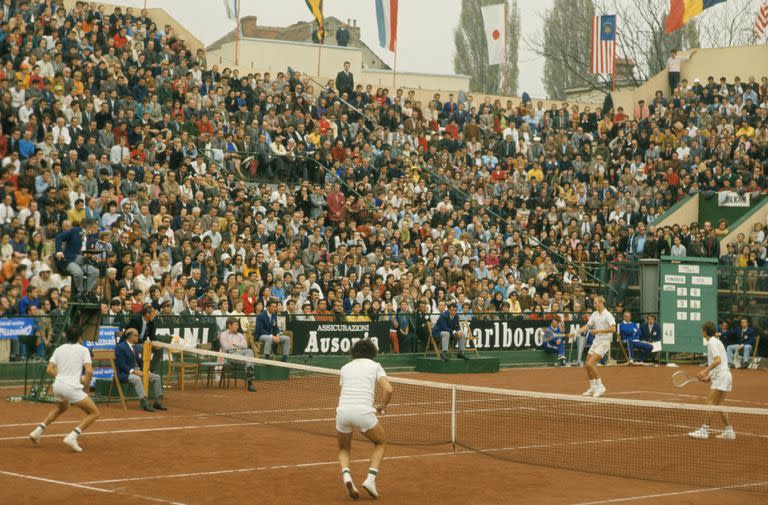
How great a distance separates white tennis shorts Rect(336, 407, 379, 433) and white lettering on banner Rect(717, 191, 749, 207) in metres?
29.1

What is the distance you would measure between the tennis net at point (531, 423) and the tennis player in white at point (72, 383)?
369cm

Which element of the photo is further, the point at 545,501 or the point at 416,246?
the point at 416,246

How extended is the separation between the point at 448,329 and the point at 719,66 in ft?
77.1

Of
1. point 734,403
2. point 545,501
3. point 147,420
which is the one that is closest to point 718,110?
point 734,403

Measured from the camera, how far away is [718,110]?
139ft

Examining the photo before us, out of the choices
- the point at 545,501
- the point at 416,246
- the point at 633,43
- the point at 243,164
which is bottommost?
the point at 545,501

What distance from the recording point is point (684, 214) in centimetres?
3972

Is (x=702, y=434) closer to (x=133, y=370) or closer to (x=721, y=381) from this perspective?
(x=721, y=381)

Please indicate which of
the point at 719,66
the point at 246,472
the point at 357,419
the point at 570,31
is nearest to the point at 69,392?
the point at 246,472

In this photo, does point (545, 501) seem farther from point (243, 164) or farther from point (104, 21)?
point (104, 21)

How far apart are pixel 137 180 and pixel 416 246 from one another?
27.4 ft

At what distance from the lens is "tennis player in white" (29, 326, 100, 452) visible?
15781 millimetres

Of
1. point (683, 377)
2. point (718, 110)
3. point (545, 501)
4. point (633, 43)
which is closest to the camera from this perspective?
point (545, 501)

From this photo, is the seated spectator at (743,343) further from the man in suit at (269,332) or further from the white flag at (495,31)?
the white flag at (495,31)
